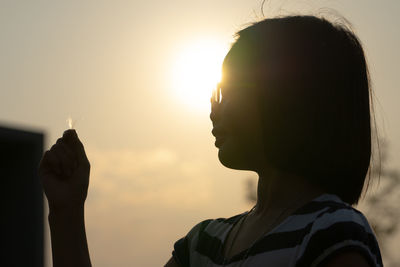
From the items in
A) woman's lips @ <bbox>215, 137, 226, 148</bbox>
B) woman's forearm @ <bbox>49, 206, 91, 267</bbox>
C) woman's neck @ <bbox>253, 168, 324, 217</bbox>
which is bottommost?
woman's forearm @ <bbox>49, 206, 91, 267</bbox>

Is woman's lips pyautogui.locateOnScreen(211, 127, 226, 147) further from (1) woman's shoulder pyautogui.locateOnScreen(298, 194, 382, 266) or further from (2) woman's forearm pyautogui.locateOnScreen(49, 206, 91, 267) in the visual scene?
(2) woman's forearm pyautogui.locateOnScreen(49, 206, 91, 267)

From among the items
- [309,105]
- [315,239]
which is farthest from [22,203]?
[315,239]

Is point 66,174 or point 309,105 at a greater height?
point 309,105

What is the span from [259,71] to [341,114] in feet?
0.93

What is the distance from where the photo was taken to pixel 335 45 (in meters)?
2.17

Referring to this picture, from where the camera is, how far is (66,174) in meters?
2.44

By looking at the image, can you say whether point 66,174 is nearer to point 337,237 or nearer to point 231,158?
point 231,158

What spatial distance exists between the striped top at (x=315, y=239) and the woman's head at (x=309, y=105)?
0.39 ft

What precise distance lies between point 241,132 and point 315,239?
17.6 inches

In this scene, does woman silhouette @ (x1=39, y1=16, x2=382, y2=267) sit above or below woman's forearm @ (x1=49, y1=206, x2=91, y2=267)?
above

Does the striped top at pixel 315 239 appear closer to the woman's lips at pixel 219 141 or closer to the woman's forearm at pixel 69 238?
the woman's lips at pixel 219 141

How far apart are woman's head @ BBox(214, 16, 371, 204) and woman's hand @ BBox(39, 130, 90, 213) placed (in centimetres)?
53

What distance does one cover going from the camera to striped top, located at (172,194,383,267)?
181 cm

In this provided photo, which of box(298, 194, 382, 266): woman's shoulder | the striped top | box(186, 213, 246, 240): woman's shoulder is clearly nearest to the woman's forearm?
box(186, 213, 246, 240): woman's shoulder
